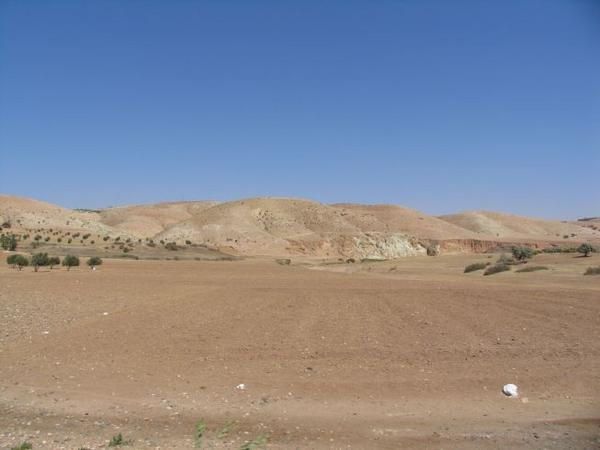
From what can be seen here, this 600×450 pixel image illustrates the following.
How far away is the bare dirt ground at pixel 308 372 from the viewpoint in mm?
8242

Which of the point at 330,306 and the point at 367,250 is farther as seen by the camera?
the point at 367,250

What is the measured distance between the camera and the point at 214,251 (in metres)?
69.8

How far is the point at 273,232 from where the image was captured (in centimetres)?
9444

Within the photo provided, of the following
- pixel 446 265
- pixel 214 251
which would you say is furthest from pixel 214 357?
pixel 214 251

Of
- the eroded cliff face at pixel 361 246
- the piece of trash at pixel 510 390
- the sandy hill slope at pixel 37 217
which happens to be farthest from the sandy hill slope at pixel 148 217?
the piece of trash at pixel 510 390

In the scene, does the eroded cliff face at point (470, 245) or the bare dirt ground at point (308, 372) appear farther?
the eroded cliff face at point (470, 245)

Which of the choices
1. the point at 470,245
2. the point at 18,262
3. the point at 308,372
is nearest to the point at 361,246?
the point at 470,245

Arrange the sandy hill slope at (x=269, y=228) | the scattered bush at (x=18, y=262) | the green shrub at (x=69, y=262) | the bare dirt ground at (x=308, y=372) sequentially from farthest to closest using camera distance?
the sandy hill slope at (x=269, y=228) < the green shrub at (x=69, y=262) < the scattered bush at (x=18, y=262) < the bare dirt ground at (x=308, y=372)

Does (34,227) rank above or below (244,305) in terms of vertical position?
above

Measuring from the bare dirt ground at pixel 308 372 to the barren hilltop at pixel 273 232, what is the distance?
149ft

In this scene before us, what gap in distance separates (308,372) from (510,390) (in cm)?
364

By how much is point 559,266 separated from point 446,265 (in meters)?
11.3

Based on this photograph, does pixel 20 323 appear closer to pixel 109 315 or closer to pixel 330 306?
pixel 109 315

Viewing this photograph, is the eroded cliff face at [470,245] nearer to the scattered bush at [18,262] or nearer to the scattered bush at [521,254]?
the scattered bush at [521,254]
